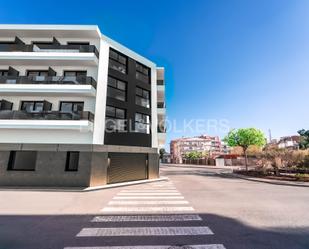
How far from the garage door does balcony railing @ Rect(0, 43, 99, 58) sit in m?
9.22

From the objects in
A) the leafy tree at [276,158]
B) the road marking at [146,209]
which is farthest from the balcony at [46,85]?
the leafy tree at [276,158]

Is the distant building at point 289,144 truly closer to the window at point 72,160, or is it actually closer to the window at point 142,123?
the window at point 142,123

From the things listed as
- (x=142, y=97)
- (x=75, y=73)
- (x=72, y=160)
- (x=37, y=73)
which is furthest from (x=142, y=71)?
(x=72, y=160)

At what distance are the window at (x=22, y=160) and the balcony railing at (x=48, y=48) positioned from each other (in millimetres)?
8453

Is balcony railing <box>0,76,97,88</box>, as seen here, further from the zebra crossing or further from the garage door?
the zebra crossing

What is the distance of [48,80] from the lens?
583 inches

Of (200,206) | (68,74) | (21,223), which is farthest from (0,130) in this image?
(200,206)

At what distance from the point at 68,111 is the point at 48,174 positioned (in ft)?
16.2

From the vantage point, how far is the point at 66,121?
13875 mm

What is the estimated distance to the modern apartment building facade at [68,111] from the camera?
45.4 feet

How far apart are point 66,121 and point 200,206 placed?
1108cm

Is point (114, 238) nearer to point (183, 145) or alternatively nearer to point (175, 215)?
point (175, 215)

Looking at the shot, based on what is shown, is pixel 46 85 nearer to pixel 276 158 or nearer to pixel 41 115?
pixel 41 115

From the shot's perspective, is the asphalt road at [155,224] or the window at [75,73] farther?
the window at [75,73]
